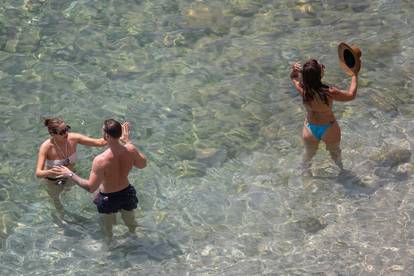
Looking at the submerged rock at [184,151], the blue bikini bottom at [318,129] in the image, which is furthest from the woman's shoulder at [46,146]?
the blue bikini bottom at [318,129]

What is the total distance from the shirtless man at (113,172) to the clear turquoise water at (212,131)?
2.37ft

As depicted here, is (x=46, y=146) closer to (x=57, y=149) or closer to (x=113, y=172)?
(x=57, y=149)

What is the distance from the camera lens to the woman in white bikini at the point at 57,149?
310 inches

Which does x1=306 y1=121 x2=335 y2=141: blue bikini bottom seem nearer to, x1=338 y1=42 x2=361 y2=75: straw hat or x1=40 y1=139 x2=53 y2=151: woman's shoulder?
x1=338 y1=42 x2=361 y2=75: straw hat

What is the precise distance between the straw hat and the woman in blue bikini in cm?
10

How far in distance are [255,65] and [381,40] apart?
7.62 ft

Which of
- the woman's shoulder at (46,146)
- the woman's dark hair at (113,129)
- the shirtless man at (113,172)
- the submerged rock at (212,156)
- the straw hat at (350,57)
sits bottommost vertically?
the submerged rock at (212,156)

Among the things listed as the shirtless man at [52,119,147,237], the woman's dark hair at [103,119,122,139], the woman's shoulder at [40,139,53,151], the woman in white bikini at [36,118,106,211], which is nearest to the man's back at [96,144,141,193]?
the shirtless man at [52,119,147,237]

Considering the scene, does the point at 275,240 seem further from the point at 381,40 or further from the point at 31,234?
the point at 381,40

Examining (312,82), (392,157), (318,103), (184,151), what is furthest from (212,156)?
(392,157)

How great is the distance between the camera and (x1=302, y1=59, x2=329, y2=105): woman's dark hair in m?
7.95

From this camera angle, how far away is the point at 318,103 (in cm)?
830

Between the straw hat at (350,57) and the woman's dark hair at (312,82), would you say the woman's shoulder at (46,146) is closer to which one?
the woman's dark hair at (312,82)

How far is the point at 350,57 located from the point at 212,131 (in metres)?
2.75
